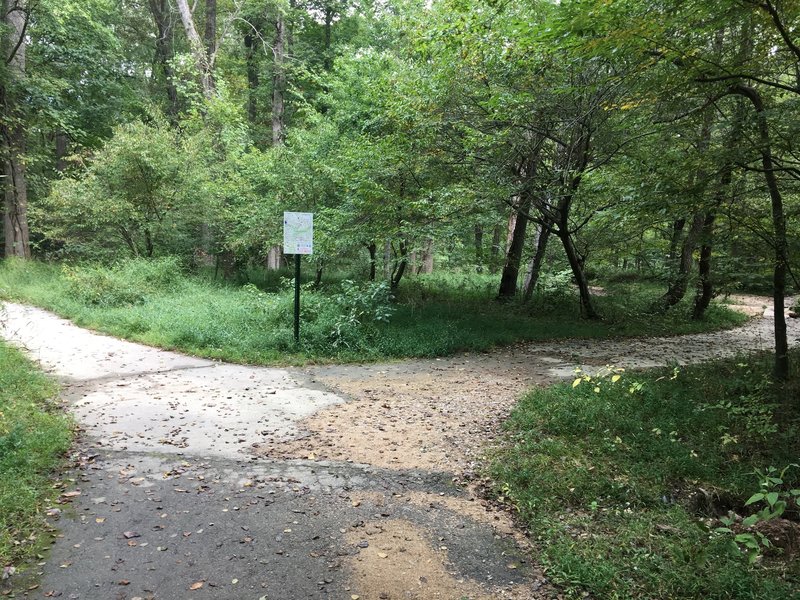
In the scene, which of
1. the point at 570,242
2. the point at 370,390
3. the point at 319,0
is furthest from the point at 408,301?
the point at 319,0

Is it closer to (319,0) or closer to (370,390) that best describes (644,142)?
(370,390)

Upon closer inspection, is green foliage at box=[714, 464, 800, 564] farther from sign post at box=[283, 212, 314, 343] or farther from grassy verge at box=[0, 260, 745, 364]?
sign post at box=[283, 212, 314, 343]

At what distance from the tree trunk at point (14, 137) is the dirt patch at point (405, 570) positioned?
18853 millimetres

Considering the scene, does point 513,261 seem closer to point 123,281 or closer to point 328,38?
point 123,281

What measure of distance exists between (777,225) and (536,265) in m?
8.79

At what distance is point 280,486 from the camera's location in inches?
177

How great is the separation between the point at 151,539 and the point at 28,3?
2026 cm

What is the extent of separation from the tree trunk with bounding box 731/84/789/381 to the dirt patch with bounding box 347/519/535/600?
5.01 metres

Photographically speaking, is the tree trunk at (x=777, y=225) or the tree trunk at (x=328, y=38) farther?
the tree trunk at (x=328, y=38)

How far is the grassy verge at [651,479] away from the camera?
320cm

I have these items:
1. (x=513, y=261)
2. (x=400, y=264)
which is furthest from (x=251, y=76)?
(x=513, y=261)

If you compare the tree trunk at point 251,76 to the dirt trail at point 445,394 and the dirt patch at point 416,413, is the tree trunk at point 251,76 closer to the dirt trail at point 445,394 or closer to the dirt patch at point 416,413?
the dirt trail at point 445,394

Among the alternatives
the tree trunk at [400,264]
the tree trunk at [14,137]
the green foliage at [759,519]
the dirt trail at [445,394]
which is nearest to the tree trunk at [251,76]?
the tree trunk at [14,137]

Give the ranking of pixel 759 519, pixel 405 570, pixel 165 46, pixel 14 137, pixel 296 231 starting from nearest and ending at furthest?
1. pixel 759 519
2. pixel 405 570
3. pixel 296 231
4. pixel 14 137
5. pixel 165 46
